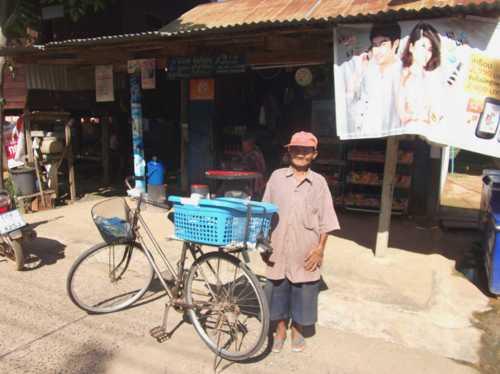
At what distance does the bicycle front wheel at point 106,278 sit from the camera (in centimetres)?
392

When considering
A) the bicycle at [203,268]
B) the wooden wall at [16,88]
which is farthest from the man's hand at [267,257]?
the wooden wall at [16,88]

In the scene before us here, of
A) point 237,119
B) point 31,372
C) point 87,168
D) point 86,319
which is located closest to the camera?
point 31,372

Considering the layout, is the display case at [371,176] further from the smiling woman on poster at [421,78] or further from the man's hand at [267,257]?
the man's hand at [267,257]

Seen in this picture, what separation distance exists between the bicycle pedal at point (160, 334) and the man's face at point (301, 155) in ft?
6.08

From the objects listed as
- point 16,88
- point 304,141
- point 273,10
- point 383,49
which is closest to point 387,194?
point 383,49

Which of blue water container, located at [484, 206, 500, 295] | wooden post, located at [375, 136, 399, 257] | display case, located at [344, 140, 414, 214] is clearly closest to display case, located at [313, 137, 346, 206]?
display case, located at [344, 140, 414, 214]

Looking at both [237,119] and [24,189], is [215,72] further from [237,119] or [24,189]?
[24,189]

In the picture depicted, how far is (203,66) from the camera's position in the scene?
7.41 meters

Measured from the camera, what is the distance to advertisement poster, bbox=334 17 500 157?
185 inches

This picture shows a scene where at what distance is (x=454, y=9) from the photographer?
14.7 feet

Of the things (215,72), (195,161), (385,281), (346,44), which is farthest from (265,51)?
(385,281)

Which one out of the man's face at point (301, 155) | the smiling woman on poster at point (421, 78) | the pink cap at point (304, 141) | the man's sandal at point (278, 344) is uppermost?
the smiling woman on poster at point (421, 78)

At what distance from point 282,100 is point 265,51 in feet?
11.9

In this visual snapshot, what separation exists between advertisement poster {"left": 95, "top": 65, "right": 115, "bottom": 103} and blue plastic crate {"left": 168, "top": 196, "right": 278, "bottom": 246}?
6.38 metres
